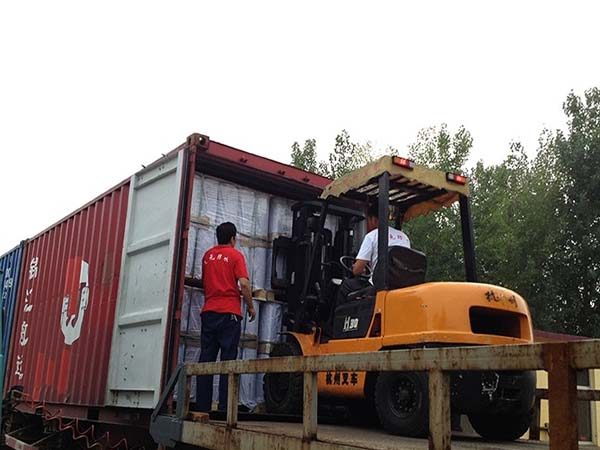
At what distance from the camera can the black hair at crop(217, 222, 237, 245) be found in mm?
5316

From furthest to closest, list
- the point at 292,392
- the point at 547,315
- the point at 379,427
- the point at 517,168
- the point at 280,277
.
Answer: the point at 517,168 < the point at 547,315 < the point at 280,277 < the point at 292,392 < the point at 379,427

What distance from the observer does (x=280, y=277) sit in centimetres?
620

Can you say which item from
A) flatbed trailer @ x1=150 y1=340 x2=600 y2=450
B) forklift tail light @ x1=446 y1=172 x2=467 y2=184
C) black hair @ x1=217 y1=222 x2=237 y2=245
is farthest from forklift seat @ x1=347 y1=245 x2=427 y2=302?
black hair @ x1=217 y1=222 x2=237 y2=245

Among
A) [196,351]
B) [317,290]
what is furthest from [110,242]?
[317,290]

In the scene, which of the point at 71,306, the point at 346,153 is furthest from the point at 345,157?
the point at 71,306

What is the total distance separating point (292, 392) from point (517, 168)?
20438 millimetres

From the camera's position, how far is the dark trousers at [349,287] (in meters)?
4.67

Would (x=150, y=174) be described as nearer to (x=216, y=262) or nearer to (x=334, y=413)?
(x=216, y=262)

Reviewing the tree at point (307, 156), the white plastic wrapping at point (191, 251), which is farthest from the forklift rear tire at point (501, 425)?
the tree at point (307, 156)

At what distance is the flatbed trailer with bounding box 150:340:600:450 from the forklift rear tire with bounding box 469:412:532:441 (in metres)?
0.64

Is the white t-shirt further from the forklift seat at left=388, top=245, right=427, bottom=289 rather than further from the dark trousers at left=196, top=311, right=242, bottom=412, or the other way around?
the dark trousers at left=196, top=311, right=242, bottom=412

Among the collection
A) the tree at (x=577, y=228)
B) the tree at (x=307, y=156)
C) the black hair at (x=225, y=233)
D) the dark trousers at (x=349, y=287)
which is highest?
the tree at (x=307, y=156)

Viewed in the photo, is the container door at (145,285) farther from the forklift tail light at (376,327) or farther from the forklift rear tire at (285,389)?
the forklift tail light at (376,327)

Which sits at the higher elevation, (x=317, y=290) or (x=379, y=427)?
(x=317, y=290)
